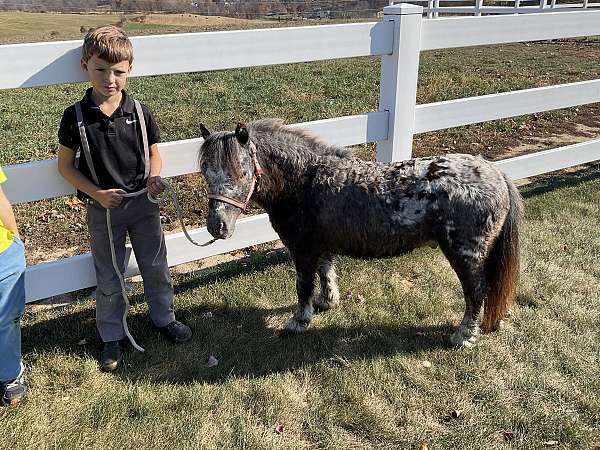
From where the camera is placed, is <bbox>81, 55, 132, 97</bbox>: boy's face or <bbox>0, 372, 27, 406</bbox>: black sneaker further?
<bbox>0, 372, 27, 406</bbox>: black sneaker

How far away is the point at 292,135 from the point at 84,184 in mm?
1376

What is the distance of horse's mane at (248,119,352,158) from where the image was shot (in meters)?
3.31

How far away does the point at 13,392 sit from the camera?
313cm

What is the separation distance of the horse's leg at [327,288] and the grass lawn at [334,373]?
12 centimetres

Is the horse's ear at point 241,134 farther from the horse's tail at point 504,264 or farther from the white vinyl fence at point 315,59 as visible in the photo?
the horse's tail at point 504,264

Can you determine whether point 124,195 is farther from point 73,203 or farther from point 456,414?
point 73,203

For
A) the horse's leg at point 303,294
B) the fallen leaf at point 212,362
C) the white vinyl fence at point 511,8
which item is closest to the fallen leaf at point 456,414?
the horse's leg at point 303,294

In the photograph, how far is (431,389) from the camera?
10.8 ft

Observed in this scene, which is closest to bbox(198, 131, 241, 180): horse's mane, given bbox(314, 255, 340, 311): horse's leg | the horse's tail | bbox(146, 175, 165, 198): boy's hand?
bbox(146, 175, 165, 198): boy's hand

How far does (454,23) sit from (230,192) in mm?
2964

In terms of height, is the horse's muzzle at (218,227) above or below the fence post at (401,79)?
below

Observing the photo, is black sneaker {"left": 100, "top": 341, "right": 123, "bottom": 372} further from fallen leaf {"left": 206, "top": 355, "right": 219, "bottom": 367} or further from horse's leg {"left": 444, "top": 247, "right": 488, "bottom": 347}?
horse's leg {"left": 444, "top": 247, "right": 488, "bottom": 347}

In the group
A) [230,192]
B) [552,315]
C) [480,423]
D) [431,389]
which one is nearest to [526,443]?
[480,423]

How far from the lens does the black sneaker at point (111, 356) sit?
347 centimetres
